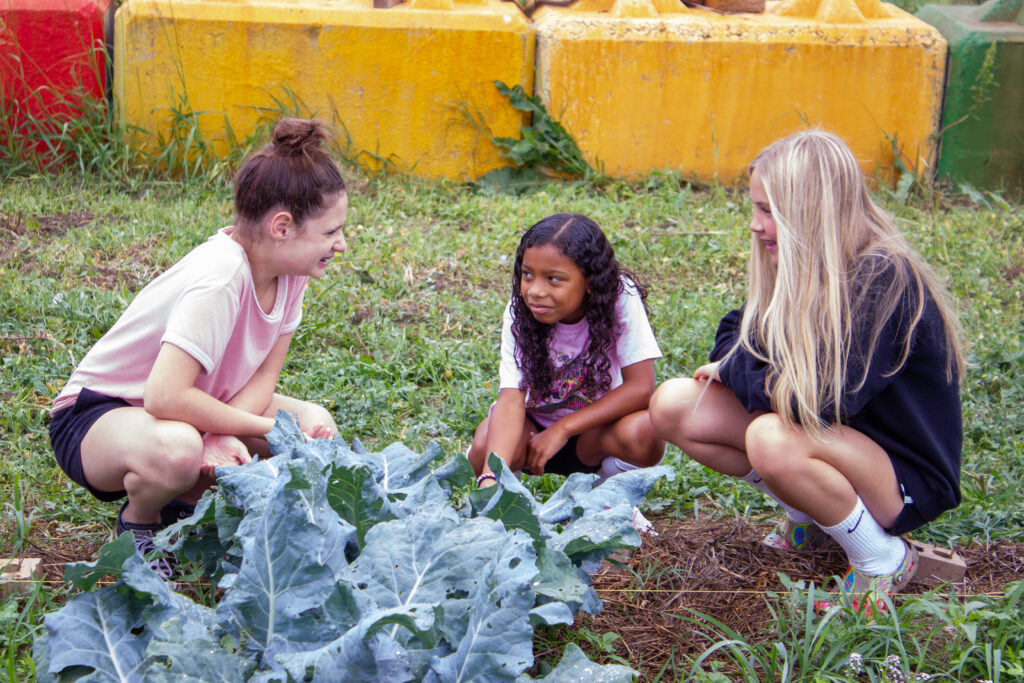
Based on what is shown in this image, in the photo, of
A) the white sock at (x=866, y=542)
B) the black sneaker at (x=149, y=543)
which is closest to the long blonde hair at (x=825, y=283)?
the white sock at (x=866, y=542)

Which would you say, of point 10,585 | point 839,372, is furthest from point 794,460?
point 10,585

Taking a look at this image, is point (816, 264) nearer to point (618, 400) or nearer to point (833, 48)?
point (618, 400)

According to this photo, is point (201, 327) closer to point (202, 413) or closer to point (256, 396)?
point (202, 413)

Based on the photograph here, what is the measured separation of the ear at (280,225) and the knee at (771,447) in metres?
1.25

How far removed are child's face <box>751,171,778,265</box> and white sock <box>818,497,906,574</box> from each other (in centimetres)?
67

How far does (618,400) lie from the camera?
2.65 metres

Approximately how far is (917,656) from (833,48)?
3.91 metres

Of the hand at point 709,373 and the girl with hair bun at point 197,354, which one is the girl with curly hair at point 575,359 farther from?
the girl with hair bun at point 197,354

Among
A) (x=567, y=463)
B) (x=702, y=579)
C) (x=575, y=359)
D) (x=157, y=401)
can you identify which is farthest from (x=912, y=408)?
(x=157, y=401)

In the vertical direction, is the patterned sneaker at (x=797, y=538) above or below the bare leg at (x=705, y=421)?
below

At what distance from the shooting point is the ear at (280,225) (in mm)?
2338

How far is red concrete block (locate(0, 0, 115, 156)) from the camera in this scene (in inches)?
184

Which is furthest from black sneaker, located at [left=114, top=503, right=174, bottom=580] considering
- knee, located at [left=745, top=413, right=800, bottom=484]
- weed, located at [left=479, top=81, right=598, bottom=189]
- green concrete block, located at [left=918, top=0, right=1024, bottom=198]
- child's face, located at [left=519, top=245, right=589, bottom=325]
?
green concrete block, located at [left=918, top=0, right=1024, bottom=198]

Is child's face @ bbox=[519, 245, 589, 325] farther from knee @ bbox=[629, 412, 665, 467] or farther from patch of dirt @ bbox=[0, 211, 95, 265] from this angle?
patch of dirt @ bbox=[0, 211, 95, 265]
